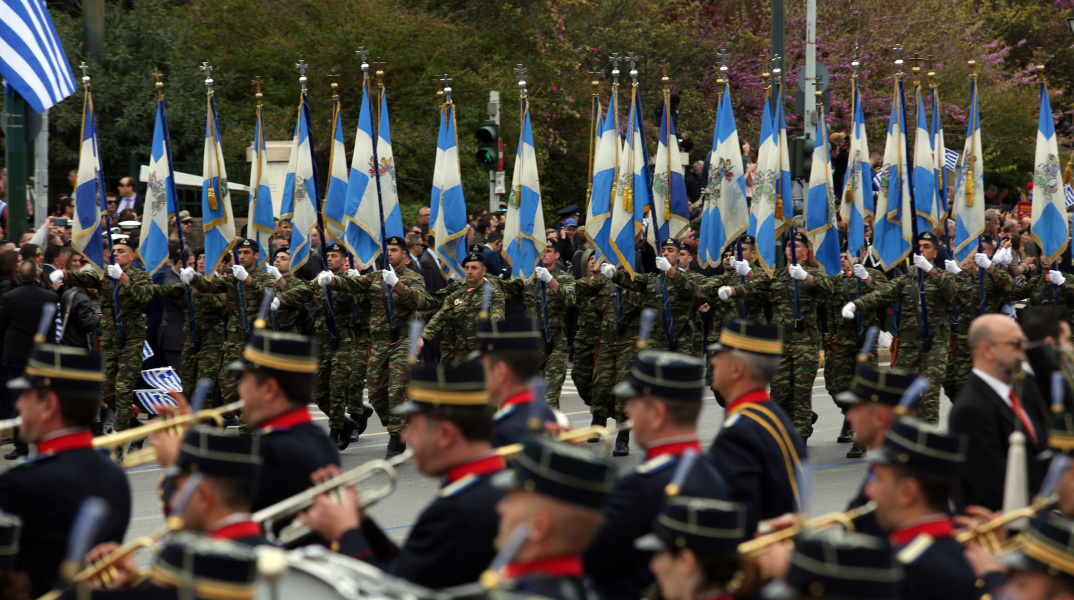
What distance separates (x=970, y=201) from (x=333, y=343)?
728cm

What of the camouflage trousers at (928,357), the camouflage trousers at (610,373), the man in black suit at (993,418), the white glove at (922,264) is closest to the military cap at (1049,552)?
the man in black suit at (993,418)

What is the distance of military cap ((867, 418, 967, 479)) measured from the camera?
4340mm

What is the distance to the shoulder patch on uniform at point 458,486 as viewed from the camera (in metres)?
4.36

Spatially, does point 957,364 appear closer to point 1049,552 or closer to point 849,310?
point 849,310

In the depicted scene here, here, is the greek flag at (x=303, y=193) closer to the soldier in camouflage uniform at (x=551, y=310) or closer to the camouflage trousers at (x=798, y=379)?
the soldier in camouflage uniform at (x=551, y=310)

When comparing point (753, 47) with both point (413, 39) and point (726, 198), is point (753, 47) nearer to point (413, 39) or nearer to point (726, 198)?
point (413, 39)

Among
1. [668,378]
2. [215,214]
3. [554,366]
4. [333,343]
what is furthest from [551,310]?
[668,378]

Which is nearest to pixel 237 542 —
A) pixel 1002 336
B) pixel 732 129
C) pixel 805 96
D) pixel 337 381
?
pixel 1002 336

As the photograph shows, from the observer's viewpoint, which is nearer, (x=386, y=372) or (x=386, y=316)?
(x=386, y=372)

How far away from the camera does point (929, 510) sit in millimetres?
4352

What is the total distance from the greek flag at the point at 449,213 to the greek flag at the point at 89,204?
3.55 meters

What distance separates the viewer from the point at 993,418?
243 inches

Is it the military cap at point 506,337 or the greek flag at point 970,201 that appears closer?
the military cap at point 506,337

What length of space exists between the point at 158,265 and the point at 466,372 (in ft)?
32.8
